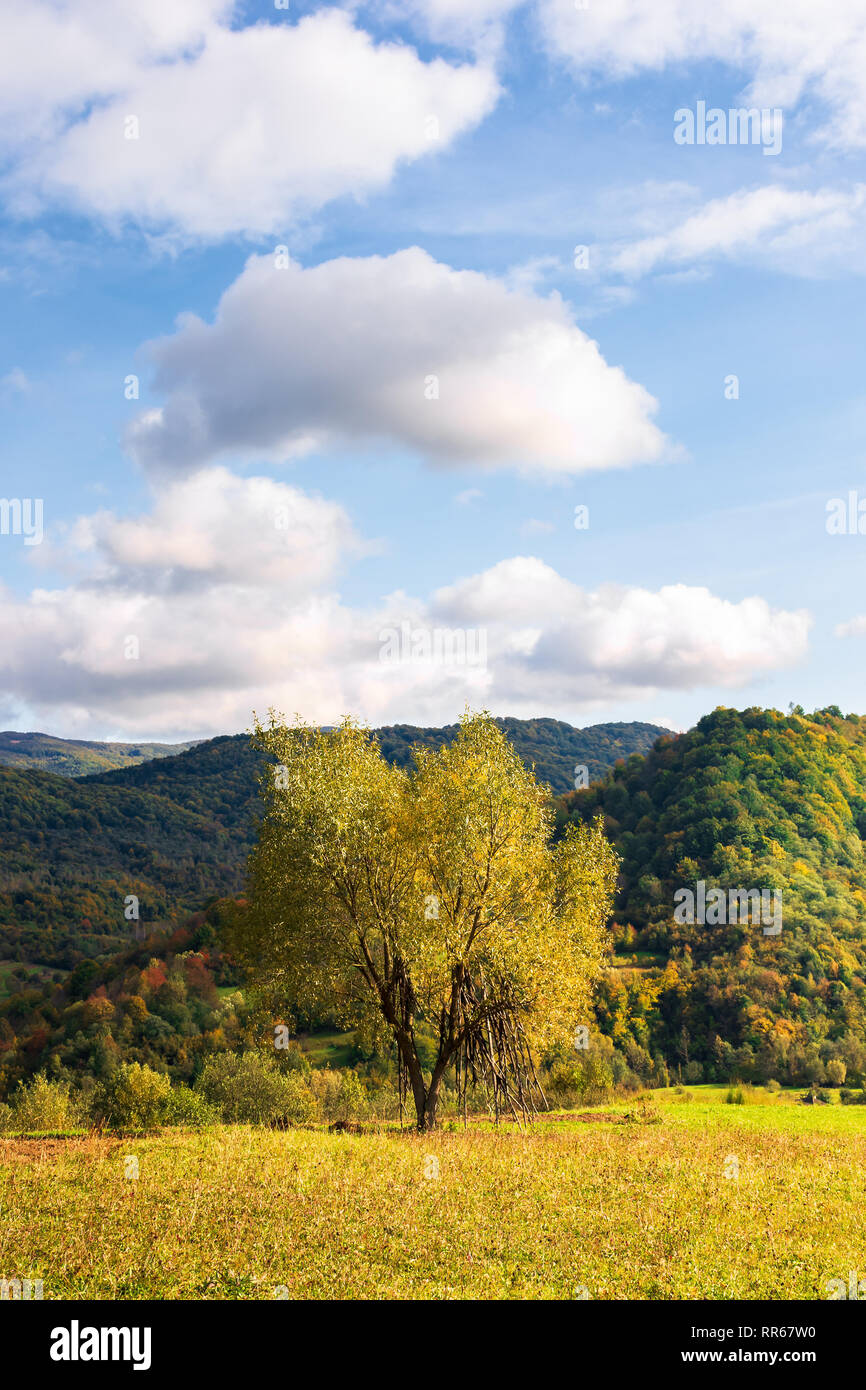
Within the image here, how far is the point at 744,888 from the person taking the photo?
123 m

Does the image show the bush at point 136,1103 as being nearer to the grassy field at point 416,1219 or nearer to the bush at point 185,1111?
the bush at point 185,1111

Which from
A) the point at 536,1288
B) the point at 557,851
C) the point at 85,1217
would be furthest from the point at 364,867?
the point at 536,1288

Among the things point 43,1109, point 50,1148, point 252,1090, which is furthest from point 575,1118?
point 43,1109

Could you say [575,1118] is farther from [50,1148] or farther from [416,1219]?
[416,1219]

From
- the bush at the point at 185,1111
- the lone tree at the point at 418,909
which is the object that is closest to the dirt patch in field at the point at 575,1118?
the lone tree at the point at 418,909

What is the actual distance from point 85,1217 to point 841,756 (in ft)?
540

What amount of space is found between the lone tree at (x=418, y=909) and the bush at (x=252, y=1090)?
16084 mm

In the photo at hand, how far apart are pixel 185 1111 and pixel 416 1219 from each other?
741 inches

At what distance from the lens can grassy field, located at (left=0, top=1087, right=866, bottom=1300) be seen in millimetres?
11727

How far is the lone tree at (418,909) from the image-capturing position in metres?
25.9

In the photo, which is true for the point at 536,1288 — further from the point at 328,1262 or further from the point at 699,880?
the point at 699,880

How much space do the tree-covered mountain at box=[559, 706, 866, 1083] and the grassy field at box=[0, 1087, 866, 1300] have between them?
57.3 m

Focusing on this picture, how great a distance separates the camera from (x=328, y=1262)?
39.9ft
